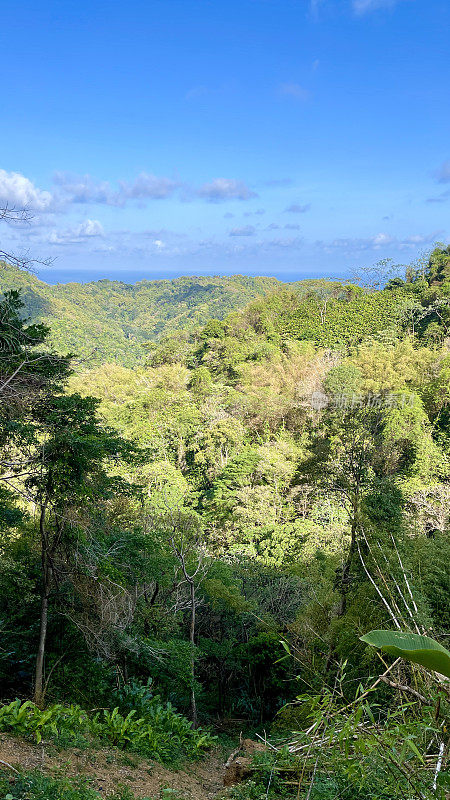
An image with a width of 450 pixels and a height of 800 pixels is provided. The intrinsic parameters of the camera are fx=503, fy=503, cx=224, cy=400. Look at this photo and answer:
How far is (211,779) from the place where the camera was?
20.4 ft

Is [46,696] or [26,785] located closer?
[26,785]

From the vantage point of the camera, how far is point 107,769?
484 cm

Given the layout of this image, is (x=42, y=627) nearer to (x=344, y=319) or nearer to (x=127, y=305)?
(x=344, y=319)

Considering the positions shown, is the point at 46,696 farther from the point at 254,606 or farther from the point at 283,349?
the point at 283,349

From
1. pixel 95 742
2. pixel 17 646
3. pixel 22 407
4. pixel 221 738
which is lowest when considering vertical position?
pixel 221 738

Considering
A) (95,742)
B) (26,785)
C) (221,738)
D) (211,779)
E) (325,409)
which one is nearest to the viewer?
(26,785)

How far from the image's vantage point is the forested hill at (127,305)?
70.6 meters

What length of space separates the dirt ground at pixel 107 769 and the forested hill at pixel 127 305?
43.3 m

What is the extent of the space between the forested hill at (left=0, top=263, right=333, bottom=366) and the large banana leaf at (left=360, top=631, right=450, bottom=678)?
46152 mm

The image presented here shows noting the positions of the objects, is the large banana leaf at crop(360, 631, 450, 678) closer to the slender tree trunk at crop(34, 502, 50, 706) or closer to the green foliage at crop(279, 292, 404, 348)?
the slender tree trunk at crop(34, 502, 50, 706)

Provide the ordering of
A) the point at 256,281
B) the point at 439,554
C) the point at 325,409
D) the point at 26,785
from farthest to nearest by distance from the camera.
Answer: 1. the point at 256,281
2. the point at 325,409
3. the point at 439,554
4. the point at 26,785

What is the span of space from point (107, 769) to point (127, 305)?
406 ft

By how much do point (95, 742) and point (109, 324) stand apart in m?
97.2

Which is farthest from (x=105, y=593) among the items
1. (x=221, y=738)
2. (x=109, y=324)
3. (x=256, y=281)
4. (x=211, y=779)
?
(x=256, y=281)
